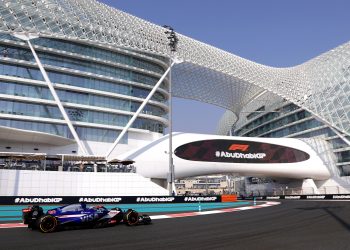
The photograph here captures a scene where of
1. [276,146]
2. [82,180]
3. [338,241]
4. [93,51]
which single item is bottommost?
[338,241]

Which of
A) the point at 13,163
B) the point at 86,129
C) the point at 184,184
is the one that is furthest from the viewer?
the point at 184,184

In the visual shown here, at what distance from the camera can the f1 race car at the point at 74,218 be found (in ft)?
43.3

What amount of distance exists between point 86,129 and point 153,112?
12108mm

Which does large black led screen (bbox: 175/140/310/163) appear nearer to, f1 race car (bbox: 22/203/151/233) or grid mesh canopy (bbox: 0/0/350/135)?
grid mesh canopy (bbox: 0/0/350/135)

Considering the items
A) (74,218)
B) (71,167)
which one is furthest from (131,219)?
(71,167)

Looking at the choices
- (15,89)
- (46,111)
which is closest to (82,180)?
(46,111)

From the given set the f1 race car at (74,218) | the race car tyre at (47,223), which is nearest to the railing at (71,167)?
the f1 race car at (74,218)

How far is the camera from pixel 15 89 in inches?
1799

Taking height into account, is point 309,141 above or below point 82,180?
above

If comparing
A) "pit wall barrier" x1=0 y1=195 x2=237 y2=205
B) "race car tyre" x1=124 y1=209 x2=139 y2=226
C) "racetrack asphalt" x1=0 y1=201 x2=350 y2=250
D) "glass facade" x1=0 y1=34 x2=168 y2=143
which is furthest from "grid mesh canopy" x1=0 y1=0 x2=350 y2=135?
"racetrack asphalt" x1=0 y1=201 x2=350 y2=250

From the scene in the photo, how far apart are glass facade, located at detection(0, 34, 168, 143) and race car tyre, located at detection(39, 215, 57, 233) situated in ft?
115

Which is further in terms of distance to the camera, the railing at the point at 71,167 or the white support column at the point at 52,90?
the white support column at the point at 52,90

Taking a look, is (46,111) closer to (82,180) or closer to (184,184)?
(82,180)

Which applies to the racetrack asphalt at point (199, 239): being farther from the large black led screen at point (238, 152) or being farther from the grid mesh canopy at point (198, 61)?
the large black led screen at point (238, 152)
